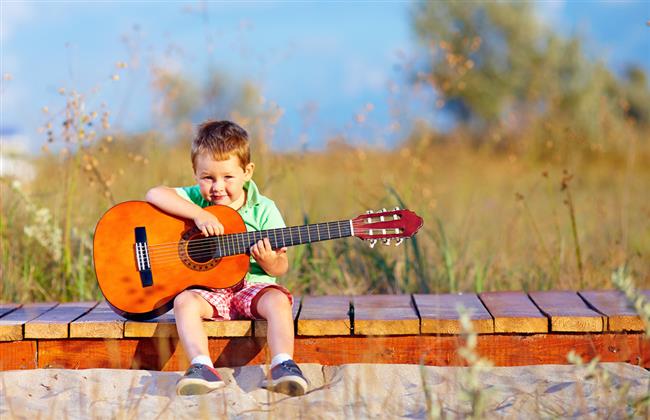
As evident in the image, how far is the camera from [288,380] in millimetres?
3201

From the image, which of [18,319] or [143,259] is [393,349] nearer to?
[143,259]

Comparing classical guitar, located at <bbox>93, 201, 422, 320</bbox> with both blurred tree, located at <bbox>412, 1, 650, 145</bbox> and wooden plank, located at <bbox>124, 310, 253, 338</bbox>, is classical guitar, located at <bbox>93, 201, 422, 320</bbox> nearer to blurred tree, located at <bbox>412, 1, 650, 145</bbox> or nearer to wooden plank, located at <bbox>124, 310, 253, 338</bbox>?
wooden plank, located at <bbox>124, 310, 253, 338</bbox>

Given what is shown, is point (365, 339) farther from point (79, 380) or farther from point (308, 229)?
point (79, 380)

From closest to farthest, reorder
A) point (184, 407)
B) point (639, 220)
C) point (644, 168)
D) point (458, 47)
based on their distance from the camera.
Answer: point (184, 407), point (639, 220), point (644, 168), point (458, 47)

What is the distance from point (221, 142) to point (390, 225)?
31.6 inches

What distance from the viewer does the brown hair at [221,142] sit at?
3729 millimetres

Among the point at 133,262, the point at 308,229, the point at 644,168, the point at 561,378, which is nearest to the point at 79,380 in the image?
the point at 133,262

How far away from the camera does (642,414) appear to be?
296 cm

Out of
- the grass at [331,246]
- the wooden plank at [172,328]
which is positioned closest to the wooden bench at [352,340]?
the wooden plank at [172,328]

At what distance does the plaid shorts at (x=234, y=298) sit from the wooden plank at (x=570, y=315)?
112 centimetres

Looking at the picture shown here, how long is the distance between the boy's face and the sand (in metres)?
0.75

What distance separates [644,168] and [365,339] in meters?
9.84

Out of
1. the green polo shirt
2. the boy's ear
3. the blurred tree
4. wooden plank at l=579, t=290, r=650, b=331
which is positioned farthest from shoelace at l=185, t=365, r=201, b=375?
the blurred tree

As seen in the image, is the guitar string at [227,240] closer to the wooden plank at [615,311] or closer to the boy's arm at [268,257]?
the boy's arm at [268,257]
